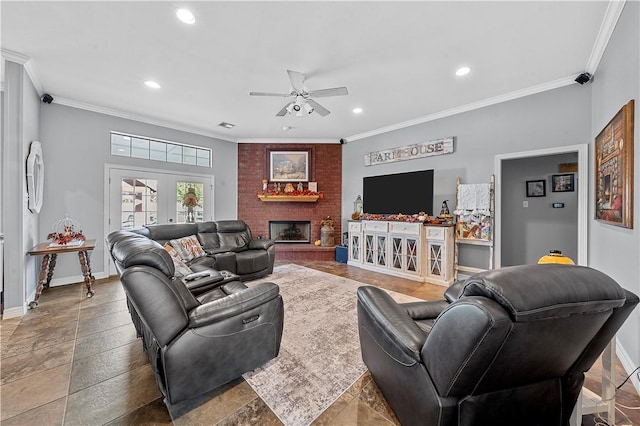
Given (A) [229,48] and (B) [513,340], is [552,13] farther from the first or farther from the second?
(A) [229,48]

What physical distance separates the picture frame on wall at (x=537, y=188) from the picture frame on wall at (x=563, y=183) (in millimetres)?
123

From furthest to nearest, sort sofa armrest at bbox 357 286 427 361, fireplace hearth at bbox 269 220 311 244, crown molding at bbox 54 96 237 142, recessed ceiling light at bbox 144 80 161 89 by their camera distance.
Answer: fireplace hearth at bbox 269 220 311 244
crown molding at bbox 54 96 237 142
recessed ceiling light at bbox 144 80 161 89
sofa armrest at bbox 357 286 427 361

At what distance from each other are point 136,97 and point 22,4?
175cm

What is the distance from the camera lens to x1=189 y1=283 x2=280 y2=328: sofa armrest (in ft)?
4.90

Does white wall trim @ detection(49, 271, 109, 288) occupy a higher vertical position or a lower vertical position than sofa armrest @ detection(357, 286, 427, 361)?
lower

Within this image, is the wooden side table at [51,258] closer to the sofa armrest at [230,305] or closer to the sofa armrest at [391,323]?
the sofa armrest at [230,305]

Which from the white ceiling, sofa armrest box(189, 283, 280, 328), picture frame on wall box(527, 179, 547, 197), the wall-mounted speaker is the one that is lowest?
sofa armrest box(189, 283, 280, 328)

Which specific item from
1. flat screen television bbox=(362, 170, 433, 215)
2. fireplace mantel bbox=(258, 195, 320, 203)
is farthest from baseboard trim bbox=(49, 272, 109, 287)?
flat screen television bbox=(362, 170, 433, 215)

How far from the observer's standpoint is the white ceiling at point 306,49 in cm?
205

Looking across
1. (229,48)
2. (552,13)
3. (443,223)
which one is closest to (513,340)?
(552,13)

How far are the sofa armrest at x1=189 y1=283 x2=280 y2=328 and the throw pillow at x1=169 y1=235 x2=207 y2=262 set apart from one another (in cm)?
231

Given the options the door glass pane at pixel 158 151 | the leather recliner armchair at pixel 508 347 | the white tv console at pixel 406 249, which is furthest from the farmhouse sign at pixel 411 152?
the door glass pane at pixel 158 151

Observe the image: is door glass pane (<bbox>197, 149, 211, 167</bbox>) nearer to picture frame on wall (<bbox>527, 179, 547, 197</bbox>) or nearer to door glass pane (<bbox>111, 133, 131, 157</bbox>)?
door glass pane (<bbox>111, 133, 131, 157</bbox>)

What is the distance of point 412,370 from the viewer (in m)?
1.16
